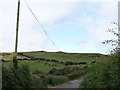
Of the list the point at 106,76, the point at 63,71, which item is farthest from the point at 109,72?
the point at 63,71

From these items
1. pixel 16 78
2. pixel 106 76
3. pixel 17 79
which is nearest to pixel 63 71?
pixel 106 76

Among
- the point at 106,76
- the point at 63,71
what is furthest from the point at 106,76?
the point at 63,71

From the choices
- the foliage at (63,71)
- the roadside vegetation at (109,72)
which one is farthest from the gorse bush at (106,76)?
the foliage at (63,71)

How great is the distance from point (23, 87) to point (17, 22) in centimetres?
686

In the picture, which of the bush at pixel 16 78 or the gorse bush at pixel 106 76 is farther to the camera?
the bush at pixel 16 78

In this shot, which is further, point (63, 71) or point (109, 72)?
point (63, 71)

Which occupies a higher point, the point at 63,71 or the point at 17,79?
the point at 17,79

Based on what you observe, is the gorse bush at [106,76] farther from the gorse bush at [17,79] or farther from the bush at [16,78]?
the bush at [16,78]

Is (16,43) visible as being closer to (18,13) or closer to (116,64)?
(18,13)

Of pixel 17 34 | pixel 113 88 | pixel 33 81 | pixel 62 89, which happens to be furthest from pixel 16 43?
pixel 113 88

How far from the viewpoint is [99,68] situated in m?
30.2

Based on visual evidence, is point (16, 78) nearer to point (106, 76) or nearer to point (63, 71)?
point (106, 76)

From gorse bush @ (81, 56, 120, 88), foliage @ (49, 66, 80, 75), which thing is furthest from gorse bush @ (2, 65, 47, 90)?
foliage @ (49, 66, 80, 75)

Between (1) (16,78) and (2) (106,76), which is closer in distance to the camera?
(1) (16,78)
